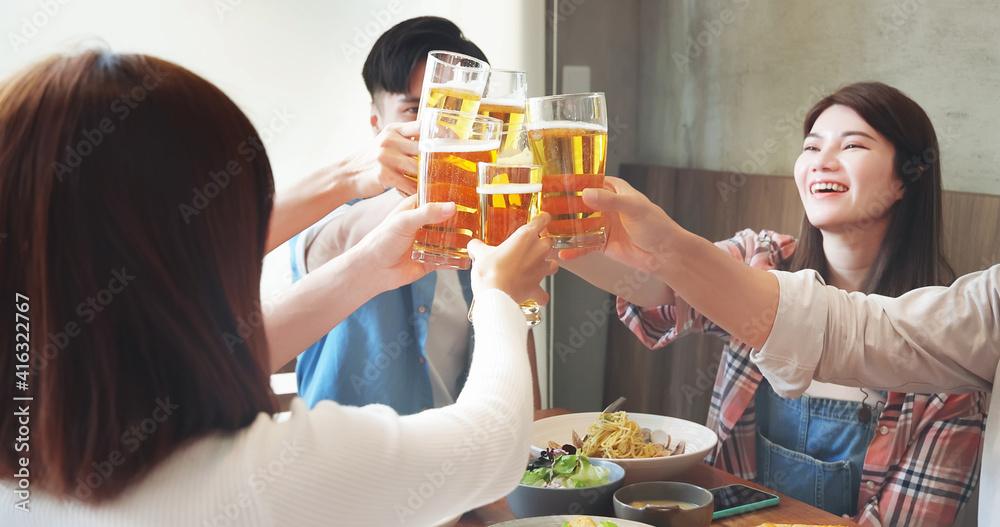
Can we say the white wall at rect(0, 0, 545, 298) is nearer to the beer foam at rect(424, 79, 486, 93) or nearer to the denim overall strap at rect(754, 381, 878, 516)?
the denim overall strap at rect(754, 381, 878, 516)

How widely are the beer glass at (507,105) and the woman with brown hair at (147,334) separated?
432 millimetres

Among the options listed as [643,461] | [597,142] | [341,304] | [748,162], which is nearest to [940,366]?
[643,461]

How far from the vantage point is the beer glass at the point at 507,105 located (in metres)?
1.16

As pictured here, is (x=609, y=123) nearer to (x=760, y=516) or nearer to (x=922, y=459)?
(x=922, y=459)

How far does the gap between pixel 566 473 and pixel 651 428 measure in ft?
1.28

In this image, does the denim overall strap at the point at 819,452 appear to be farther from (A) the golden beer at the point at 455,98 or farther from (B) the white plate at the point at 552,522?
(A) the golden beer at the point at 455,98

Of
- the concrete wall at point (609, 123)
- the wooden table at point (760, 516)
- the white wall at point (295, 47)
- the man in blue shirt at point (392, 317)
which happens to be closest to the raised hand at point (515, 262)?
the wooden table at point (760, 516)

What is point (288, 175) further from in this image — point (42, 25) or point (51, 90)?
point (51, 90)

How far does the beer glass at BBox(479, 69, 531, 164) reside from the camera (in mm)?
Result: 1159

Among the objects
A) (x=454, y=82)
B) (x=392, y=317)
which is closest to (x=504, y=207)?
(x=454, y=82)

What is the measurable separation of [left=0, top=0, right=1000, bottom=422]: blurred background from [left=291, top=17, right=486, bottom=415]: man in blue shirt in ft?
3.19

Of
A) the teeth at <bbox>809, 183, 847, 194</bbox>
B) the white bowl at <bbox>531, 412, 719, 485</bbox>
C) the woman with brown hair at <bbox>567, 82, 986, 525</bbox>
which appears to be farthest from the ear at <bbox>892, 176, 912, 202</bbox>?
the white bowl at <bbox>531, 412, 719, 485</bbox>

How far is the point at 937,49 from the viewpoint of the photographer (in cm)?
228

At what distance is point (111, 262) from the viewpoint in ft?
2.42
